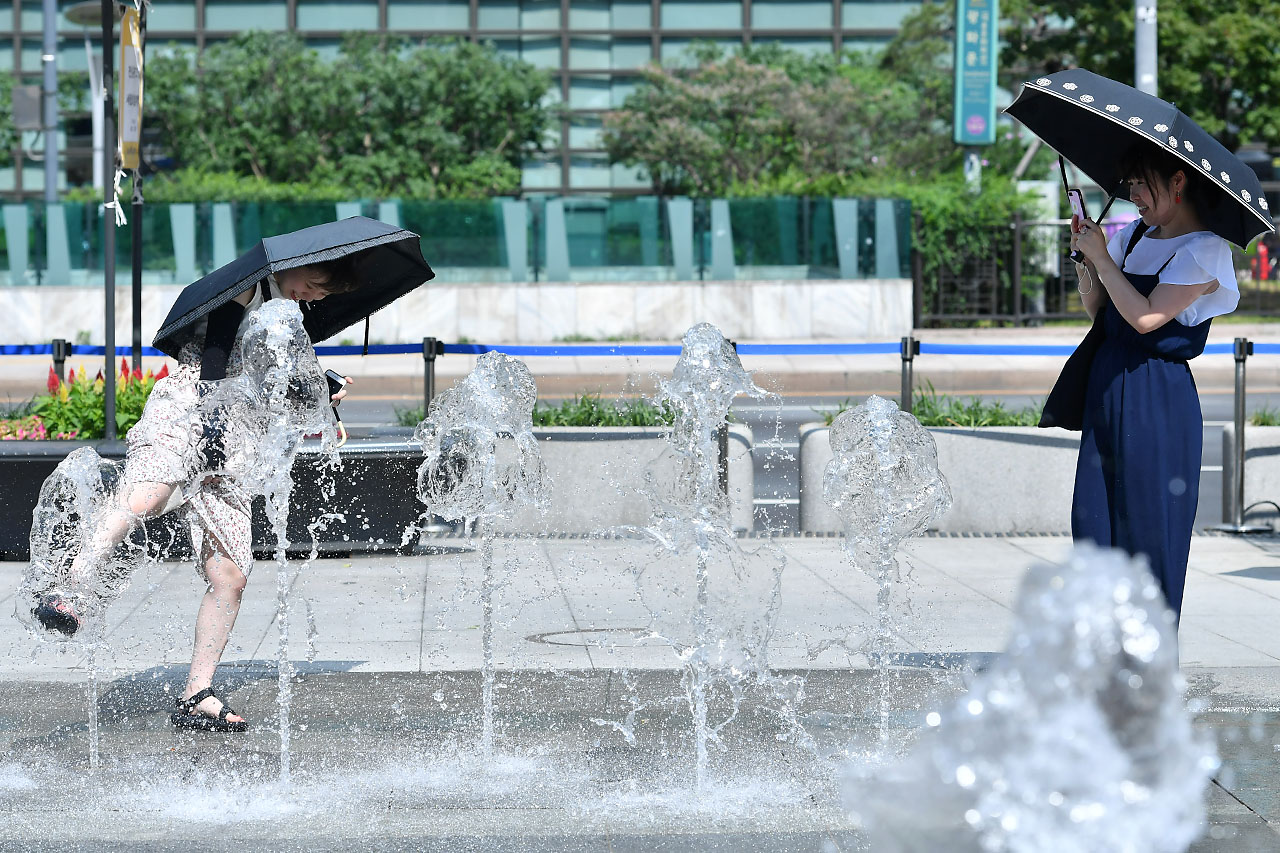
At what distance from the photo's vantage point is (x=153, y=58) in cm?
3181

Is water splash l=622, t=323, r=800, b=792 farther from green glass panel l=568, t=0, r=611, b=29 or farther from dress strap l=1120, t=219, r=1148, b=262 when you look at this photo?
green glass panel l=568, t=0, r=611, b=29

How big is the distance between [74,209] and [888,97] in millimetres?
16206

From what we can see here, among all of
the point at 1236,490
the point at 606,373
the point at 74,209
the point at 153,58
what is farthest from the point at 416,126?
the point at 1236,490

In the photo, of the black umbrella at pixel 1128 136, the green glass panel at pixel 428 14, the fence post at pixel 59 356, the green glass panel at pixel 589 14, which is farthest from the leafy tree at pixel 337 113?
the black umbrella at pixel 1128 136

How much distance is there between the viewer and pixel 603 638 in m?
6.53

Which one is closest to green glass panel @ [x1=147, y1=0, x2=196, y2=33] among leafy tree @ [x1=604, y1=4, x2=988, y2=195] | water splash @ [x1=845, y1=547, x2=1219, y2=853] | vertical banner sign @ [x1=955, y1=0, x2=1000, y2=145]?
leafy tree @ [x1=604, y1=4, x2=988, y2=195]

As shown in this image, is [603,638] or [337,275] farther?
[603,638]

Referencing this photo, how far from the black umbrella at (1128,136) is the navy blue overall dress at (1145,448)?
10.3 inches

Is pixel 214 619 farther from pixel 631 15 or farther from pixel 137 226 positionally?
pixel 631 15

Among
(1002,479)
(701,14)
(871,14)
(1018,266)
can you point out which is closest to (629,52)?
(701,14)

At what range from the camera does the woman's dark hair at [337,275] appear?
5263 millimetres

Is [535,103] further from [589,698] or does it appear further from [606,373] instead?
[589,698]

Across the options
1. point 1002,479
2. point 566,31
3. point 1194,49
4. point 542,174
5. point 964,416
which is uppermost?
point 566,31

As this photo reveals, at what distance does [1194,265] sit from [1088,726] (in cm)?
265
